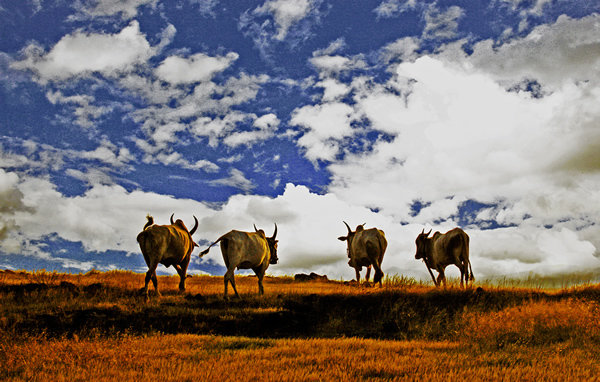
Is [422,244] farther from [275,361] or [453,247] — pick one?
[275,361]

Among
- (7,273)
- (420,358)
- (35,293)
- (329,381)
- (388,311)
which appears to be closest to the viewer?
(329,381)

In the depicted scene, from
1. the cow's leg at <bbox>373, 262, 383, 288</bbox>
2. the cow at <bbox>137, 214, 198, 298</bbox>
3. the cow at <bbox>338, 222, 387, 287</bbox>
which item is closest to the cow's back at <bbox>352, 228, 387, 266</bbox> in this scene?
the cow at <bbox>338, 222, 387, 287</bbox>

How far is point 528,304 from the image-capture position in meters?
13.8

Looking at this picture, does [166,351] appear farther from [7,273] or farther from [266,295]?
[7,273]

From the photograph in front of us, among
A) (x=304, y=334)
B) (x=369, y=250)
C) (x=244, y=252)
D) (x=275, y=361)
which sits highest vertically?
(x=369, y=250)

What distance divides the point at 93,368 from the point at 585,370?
784 centimetres

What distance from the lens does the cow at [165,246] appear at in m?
15.0

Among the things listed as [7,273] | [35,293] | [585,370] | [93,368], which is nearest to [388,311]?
[585,370]

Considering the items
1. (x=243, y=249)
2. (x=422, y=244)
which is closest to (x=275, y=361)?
(x=243, y=249)

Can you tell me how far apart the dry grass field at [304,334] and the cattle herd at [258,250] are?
48.7 inches

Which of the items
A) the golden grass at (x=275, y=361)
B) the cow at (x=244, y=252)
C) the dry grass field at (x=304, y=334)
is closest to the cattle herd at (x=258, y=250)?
the cow at (x=244, y=252)

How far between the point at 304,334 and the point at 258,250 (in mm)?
4911

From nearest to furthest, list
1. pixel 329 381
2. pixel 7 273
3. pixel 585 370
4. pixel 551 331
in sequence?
pixel 329 381 → pixel 585 370 → pixel 551 331 → pixel 7 273

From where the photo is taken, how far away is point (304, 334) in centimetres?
1135
